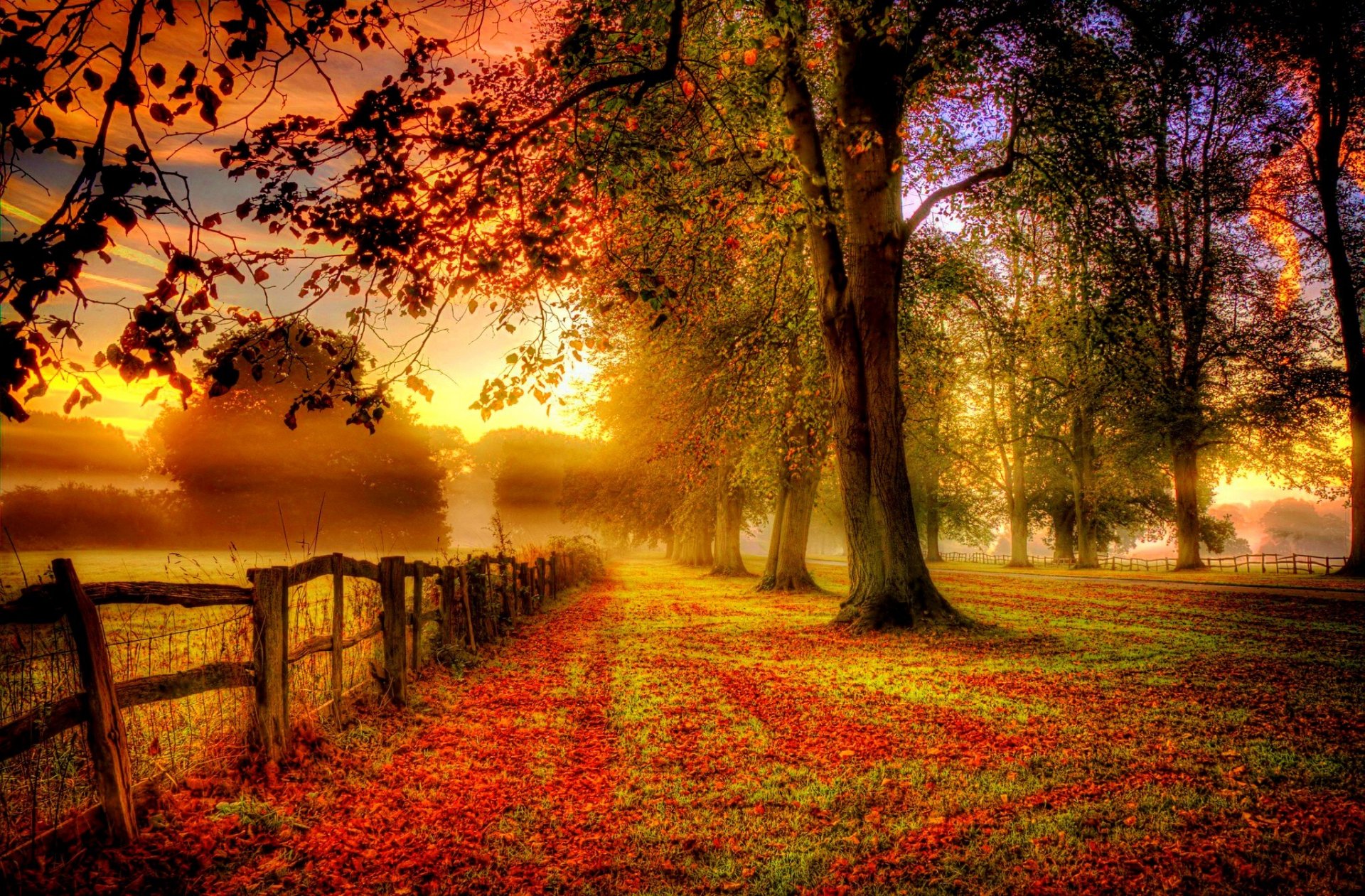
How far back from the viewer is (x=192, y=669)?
462 cm

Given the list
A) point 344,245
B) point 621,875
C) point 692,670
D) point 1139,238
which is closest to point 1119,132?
point 1139,238

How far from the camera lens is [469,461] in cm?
7494

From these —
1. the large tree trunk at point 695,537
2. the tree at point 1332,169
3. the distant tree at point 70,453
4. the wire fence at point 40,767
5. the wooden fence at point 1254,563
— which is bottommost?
the wooden fence at point 1254,563

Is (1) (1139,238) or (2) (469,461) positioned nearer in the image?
(1) (1139,238)

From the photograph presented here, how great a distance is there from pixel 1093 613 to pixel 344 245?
15782mm

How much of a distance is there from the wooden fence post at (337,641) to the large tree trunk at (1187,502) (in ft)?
110

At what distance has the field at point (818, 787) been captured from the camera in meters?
Result: 3.53

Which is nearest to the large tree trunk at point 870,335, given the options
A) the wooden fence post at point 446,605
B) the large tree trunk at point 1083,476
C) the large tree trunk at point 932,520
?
the wooden fence post at point 446,605

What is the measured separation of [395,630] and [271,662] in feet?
7.46

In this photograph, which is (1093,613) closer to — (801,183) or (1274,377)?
(801,183)

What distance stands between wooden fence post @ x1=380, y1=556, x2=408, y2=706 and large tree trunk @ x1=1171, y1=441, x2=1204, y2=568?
32.7 meters

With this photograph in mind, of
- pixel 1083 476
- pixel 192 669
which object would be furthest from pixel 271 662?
pixel 1083 476

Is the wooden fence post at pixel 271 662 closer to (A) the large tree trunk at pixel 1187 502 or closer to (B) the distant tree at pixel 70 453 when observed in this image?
(A) the large tree trunk at pixel 1187 502

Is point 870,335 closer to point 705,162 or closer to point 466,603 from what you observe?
point 705,162
